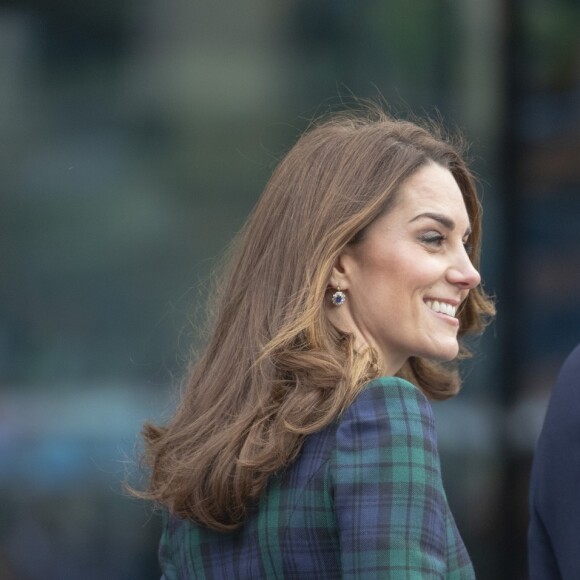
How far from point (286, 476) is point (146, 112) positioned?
3659 mm

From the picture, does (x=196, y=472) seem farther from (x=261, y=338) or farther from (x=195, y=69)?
(x=195, y=69)

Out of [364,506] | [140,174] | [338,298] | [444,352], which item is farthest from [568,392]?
[140,174]

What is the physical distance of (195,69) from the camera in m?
5.50

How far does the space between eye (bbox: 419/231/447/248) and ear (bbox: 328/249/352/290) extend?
0.16 m

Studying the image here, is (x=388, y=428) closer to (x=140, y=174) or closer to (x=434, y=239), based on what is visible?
(x=434, y=239)

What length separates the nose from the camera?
239 centimetres

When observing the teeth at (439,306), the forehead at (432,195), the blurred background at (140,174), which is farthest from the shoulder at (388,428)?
the blurred background at (140,174)

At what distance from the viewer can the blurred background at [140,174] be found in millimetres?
5281

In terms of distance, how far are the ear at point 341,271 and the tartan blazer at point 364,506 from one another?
311 millimetres

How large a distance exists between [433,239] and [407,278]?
110 mm

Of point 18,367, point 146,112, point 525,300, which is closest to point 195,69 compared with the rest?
point 146,112

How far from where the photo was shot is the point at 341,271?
232 cm

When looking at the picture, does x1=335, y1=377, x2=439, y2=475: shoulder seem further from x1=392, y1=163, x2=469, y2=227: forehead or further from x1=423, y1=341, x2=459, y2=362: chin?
x1=392, y1=163, x2=469, y2=227: forehead

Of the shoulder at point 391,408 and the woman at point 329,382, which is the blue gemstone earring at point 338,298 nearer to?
the woman at point 329,382
